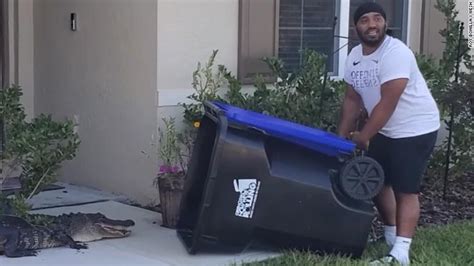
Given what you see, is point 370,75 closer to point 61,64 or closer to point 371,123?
point 371,123

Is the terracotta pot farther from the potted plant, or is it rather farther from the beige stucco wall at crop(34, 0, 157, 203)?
the beige stucco wall at crop(34, 0, 157, 203)

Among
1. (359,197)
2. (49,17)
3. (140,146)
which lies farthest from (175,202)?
(49,17)

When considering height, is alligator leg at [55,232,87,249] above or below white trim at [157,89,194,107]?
below

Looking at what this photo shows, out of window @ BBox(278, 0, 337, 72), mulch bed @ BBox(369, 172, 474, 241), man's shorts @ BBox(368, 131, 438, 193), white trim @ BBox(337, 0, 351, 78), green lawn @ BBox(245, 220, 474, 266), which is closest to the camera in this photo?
green lawn @ BBox(245, 220, 474, 266)

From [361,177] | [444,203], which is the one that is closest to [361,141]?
[361,177]

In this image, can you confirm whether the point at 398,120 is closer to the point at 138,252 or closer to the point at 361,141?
the point at 361,141

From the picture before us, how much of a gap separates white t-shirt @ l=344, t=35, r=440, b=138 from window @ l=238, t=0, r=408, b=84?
1981 millimetres

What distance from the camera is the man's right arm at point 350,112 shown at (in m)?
5.93

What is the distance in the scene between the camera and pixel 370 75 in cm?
559

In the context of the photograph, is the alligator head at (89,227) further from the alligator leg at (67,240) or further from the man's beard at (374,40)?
the man's beard at (374,40)

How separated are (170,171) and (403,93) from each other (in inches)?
77.3

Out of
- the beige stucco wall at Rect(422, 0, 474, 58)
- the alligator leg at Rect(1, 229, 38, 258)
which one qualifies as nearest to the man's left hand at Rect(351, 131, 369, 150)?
the alligator leg at Rect(1, 229, 38, 258)

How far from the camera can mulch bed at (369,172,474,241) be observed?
7.12 m

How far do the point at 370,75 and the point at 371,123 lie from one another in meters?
0.35
